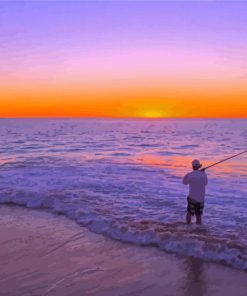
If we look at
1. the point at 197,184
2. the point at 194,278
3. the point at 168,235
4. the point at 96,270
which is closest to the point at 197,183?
the point at 197,184

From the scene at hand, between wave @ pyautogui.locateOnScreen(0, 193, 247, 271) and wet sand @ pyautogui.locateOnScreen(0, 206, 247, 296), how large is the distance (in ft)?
0.88

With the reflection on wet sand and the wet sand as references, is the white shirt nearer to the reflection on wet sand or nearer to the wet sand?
the wet sand

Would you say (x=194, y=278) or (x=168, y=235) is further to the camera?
(x=168, y=235)

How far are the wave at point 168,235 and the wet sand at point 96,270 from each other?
0.88 ft

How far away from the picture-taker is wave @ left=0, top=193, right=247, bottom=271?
268 inches

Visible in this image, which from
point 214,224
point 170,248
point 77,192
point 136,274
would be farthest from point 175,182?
point 136,274

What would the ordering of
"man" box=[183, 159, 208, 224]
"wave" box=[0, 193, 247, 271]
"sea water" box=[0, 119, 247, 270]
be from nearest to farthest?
1. "wave" box=[0, 193, 247, 271]
2. "sea water" box=[0, 119, 247, 270]
3. "man" box=[183, 159, 208, 224]

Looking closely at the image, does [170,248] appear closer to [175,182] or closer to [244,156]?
[175,182]

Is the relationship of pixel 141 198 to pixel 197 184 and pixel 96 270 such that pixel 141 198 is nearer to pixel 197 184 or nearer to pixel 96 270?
pixel 197 184

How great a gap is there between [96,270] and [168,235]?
7.02 feet

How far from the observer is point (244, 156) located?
22578 millimetres

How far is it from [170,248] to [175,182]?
7486 mm

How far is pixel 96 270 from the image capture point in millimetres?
6121

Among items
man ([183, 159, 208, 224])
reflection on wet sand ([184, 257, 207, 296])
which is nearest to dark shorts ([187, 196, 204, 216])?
man ([183, 159, 208, 224])
